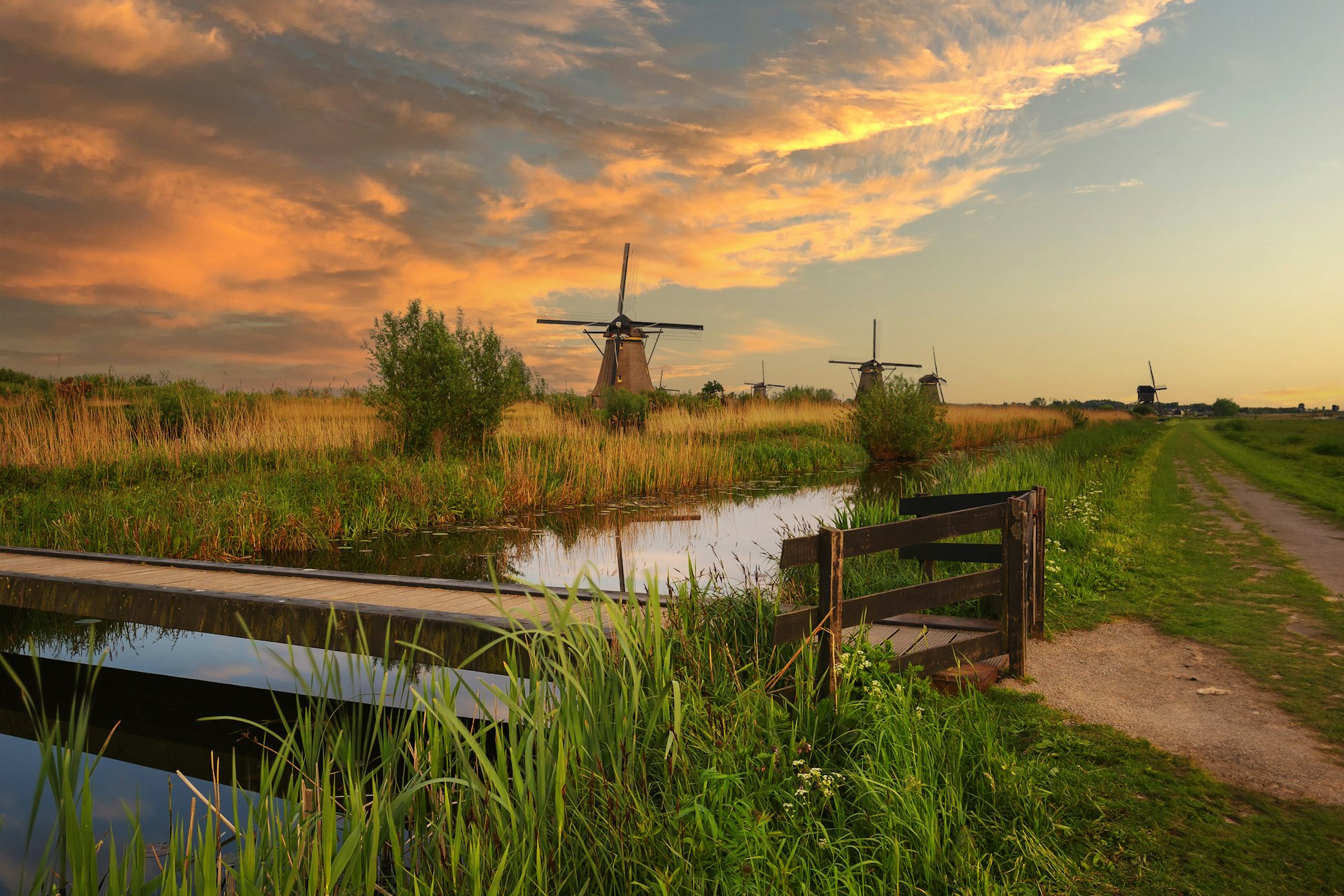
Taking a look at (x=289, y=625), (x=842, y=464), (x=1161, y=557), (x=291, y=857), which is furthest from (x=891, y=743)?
(x=842, y=464)

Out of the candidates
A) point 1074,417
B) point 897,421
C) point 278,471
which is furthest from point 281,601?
point 1074,417

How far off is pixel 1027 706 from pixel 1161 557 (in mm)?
5734

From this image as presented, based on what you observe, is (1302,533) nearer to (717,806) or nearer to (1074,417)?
(717,806)

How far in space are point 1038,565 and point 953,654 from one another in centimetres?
175

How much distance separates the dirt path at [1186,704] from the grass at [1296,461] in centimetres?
985

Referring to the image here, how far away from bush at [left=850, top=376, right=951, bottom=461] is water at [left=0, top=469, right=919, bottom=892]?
34.4ft

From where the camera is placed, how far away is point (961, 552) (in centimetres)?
614

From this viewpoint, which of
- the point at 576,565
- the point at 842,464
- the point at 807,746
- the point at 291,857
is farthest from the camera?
the point at 842,464

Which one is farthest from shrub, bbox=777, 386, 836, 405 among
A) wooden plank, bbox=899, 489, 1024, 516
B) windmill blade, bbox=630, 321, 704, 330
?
wooden plank, bbox=899, 489, 1024, 516

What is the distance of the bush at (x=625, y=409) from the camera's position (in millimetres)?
27281

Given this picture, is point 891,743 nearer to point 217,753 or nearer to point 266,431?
point 217,753

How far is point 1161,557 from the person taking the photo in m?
9.20

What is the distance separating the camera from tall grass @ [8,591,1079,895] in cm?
255

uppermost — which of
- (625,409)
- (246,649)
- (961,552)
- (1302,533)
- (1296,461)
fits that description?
(625,409)
